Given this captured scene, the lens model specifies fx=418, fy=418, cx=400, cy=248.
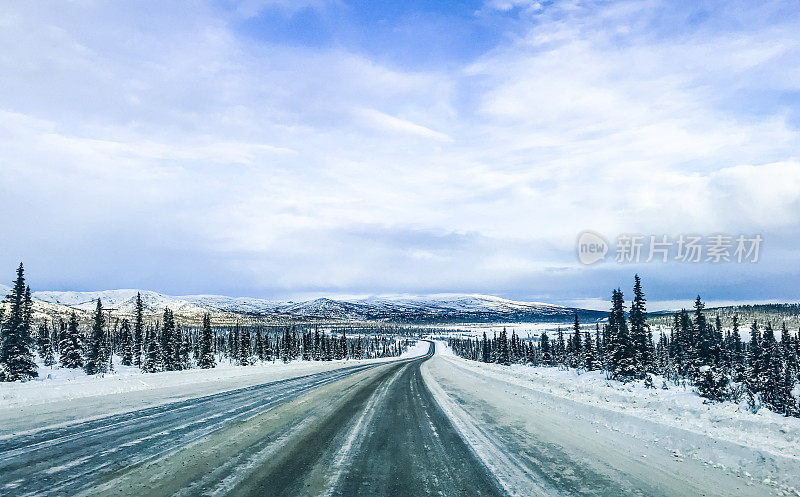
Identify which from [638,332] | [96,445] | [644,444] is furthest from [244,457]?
[638,332]

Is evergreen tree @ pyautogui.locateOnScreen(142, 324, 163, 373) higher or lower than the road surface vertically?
lower

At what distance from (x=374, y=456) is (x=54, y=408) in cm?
905

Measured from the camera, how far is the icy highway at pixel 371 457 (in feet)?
15.7

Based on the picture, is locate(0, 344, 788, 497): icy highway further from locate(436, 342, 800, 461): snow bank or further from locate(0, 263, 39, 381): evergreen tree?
locate(0, 263, 39, 381): evergreen tree

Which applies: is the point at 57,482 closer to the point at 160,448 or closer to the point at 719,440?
the point at 160,448

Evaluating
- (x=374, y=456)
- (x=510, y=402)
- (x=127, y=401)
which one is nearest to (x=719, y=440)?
(x=374, y=456)

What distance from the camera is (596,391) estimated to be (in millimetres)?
14570

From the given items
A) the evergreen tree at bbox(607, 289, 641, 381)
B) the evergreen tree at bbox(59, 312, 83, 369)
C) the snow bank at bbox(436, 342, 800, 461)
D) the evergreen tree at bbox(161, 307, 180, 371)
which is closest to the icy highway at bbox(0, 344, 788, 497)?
the snow bank at bbox(436, 342, 800, 461)

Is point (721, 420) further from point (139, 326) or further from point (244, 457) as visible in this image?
point (139, 326)

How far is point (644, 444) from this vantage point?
7.38 m

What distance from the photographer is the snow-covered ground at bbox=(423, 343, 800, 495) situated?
211 inches

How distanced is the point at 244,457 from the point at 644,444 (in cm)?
669

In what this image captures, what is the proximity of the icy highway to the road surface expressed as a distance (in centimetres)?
2

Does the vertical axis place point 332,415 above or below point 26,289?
below
